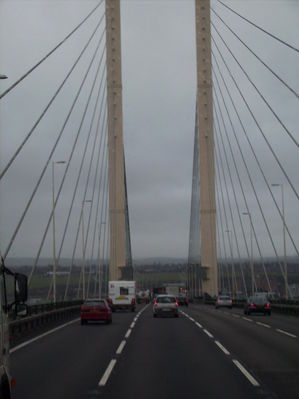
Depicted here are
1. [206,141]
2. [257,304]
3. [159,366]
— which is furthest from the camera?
[206,141]

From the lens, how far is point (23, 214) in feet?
86.6

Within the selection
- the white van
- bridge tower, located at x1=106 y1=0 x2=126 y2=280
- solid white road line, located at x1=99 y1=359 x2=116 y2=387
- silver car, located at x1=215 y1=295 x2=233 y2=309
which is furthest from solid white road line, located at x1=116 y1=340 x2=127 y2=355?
silver car, located at x1=215 y1=295 x2=233 y2=309

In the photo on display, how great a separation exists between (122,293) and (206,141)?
42.7 feet

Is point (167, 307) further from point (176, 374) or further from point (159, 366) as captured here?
point (176, 374)

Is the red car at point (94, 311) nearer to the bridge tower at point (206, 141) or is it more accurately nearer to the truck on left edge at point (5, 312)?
the bridge tower at point (206, 141)

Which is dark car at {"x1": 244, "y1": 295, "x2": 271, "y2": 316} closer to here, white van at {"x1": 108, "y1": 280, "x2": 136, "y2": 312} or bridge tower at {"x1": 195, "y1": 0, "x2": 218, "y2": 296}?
white van at {"x1": 108, "y1": 280, "x2": 136, "y2": 312}

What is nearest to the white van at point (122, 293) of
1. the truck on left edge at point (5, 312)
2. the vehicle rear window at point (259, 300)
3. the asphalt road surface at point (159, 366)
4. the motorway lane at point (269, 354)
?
the vehicle rear window at point (259, 300)

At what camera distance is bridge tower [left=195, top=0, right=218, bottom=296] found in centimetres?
5062

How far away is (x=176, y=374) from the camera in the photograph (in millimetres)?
13312

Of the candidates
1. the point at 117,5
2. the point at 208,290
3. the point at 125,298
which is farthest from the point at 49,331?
the point at 208,290

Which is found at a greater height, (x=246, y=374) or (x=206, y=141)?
(x=206, y=141)

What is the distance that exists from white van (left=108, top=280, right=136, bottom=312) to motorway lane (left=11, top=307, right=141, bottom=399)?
91.0 ft

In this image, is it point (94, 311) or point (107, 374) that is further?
point (94, 311)

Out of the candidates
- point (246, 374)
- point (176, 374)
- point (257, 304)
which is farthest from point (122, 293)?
point (246, 374)
